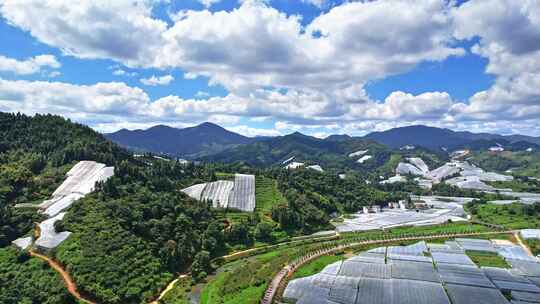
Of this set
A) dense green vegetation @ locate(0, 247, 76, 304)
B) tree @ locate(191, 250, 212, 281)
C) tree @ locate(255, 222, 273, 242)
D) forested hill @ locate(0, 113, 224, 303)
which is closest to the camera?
dense green vegetation @ locate(0, 247, 76, 304)

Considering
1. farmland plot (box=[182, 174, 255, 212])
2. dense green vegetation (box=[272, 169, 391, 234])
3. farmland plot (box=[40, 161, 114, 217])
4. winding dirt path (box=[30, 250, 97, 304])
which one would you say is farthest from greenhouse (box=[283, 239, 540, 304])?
farmland plot (box=[40, 161, 114, 217])

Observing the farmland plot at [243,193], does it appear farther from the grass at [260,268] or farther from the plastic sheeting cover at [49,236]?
the plastic sheeting cover at [49,236]

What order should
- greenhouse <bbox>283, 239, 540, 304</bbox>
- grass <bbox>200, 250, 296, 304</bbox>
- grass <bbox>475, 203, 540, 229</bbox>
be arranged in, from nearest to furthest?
greenhouse <bbox>283, 239, 540, 304</bbox> < grass <bbox>200, 250, 296, 304</bbox> < grass <bbox>475, 203, 540, 229</bbox>

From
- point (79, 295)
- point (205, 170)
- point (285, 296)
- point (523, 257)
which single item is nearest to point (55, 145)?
point (205, 170)

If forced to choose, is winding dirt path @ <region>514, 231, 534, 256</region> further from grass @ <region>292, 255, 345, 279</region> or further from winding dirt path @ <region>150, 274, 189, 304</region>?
winding dirt path @ <region>150, 274, 189, 304</region>

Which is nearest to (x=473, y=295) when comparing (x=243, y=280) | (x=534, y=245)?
(x=243, y=280)

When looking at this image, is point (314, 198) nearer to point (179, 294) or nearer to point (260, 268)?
point (260, 268)
